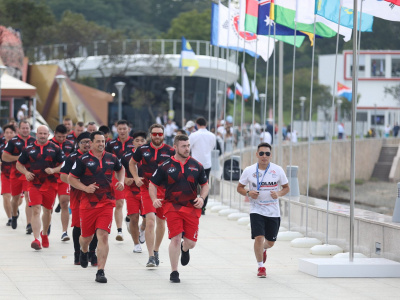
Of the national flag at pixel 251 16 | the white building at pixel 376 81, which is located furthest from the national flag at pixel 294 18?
the white building at pixel 376 81

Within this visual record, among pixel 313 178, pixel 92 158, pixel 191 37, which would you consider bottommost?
pixel 313 178

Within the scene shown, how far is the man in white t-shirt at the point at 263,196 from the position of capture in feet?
37.4

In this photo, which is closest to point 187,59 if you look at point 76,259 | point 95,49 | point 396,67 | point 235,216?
point 235,216

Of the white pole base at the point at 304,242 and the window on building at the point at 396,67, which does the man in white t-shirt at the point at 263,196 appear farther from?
the window on building at the point at 396,67

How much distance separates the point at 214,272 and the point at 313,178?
45.4 metres

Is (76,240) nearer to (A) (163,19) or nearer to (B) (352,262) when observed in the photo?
(B) (352,262)

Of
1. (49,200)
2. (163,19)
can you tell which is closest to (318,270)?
(49,200)

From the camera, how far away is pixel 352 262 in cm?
1162

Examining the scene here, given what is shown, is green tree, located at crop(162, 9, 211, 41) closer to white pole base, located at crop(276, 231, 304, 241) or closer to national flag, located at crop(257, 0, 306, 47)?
national flag, located at crop(257, 0, 306, 47)

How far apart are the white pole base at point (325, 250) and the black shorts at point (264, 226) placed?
8.12 feet

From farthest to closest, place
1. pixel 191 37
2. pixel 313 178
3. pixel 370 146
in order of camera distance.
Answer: pixel 191 37
pixel 370 146
pixel 313 178

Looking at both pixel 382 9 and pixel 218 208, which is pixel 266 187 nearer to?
pixel 382 9

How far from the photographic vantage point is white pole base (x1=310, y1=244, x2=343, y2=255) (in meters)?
13.9

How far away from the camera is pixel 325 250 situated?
45.5 ft
